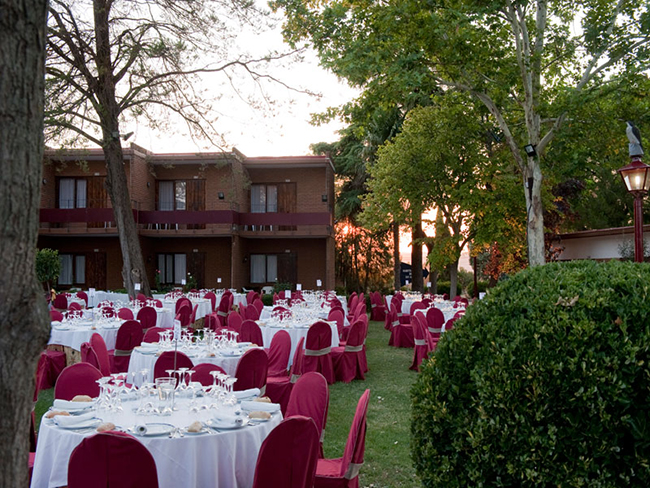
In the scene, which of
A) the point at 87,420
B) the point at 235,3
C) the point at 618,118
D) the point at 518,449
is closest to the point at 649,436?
the point at 518,449

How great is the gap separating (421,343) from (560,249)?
16.6 meters

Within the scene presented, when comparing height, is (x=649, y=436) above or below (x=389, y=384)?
above

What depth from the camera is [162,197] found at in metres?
32.1

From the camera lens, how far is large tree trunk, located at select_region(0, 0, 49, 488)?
6.05 feet

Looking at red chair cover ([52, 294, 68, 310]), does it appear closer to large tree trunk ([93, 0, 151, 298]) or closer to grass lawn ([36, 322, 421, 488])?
large tree trunk ([93, 0, 151, 298])

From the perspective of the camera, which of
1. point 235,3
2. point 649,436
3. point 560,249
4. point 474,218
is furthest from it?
point 560,249

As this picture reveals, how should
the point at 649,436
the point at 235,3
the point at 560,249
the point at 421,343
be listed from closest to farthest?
the point at 649,436
the point at 421,343
the point at 235,3
the point at 560,249

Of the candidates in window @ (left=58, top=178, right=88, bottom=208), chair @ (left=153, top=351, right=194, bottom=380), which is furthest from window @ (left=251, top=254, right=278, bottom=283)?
chair @ (left=153, top=351, right=194, bottom=380)

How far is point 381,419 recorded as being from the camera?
→ 832cm

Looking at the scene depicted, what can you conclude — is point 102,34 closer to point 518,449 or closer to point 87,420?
point 87,420

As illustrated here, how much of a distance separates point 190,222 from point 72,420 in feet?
83.7

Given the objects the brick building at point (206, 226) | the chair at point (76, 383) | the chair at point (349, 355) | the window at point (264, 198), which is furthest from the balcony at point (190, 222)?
the chair at point (76, 383)

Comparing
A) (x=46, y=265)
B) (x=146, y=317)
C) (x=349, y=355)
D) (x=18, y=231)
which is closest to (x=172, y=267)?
(x=46, y=265)

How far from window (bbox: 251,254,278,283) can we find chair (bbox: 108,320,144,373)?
21.5 m
